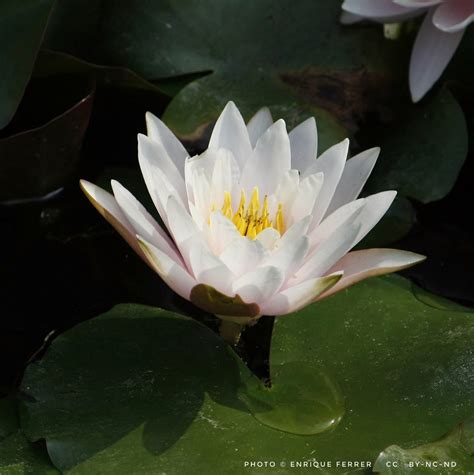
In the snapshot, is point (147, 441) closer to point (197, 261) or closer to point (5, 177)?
point (197, 261)

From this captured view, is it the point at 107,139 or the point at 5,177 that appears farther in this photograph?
the point at 107,139

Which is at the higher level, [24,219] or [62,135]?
[62,135]

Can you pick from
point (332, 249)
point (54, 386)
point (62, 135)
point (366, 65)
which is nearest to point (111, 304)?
point (54, 386)

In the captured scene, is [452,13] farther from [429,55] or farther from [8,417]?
[8,417]

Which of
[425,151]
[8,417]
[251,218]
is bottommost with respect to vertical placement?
[8,417]

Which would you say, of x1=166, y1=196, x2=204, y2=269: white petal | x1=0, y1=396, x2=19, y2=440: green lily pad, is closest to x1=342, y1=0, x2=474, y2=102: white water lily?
x1=166, y1=196, x2=204, y2=269: white petal

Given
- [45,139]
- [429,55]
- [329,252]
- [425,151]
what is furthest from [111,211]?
[429,55]

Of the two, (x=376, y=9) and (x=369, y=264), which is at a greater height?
(x=376, y=9)

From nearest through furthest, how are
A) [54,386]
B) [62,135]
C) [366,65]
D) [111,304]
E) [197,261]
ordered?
[197,261] → [54,386] → [111,304] → [62,135] → [366,65]
